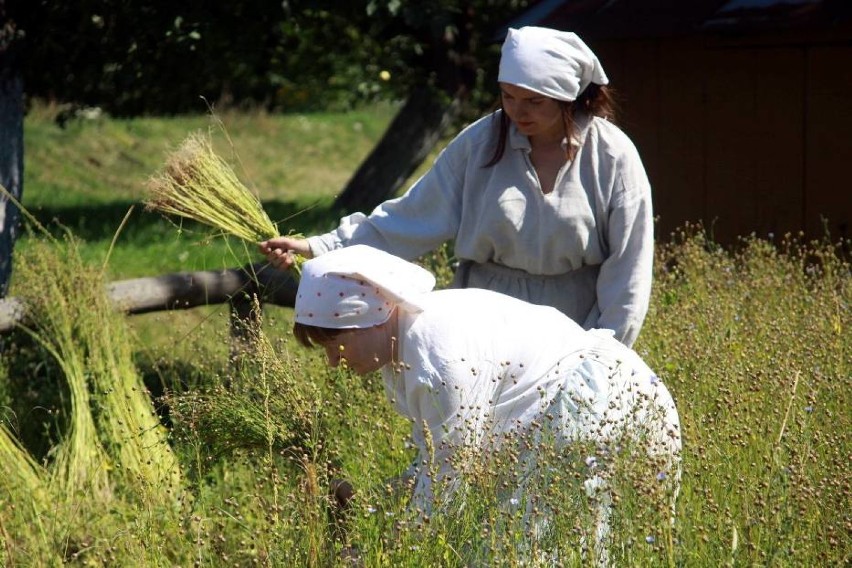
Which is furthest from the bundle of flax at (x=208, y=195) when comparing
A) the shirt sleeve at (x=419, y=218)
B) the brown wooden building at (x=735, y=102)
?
the brown wooden building at (x=735, y=102)

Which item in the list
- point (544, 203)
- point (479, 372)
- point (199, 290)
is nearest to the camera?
point (479, 372)

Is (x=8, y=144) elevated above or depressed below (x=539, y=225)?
below

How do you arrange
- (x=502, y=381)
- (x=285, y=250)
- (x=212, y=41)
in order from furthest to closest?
(x=212, y=41)
(x=285, y=250)
(x=502, y=381)

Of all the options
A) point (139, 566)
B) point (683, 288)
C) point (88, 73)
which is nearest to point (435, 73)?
point (88, 73)

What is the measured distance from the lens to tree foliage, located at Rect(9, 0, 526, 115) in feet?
22.0

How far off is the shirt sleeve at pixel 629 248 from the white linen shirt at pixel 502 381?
542mm

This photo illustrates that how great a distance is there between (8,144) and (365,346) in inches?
138

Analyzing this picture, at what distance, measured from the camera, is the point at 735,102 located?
7945mm

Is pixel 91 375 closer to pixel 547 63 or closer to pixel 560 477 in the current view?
pixel 547 63

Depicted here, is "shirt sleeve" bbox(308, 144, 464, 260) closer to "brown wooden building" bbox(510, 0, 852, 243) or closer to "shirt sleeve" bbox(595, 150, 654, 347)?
"shirt sleeve" bbox(595, 150, 654, 347)

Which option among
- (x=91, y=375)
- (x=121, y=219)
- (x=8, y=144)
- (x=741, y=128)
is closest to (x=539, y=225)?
(x=91, y=375)

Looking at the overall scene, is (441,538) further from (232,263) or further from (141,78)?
(141,78)

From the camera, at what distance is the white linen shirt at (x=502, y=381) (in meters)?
3.04

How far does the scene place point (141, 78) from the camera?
796 centimetres
